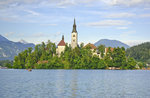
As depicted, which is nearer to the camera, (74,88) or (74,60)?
(74,88)

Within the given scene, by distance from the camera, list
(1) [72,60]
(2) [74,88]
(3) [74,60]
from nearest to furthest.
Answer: (2) [74,88], (3) [74,60], (1) [72,60]

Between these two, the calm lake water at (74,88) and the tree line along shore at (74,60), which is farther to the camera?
the tree line along shore at (74,60)

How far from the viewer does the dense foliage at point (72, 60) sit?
16100cm

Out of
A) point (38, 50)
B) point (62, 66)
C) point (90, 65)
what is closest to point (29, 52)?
point (38, 50)

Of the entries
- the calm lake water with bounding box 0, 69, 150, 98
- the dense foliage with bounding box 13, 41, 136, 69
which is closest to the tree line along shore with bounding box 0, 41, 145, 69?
the dense foliage with bounding box 13, 41, 136, 69

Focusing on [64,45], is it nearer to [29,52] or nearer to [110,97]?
[29,52]

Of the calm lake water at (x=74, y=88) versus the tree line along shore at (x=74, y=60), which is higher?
the tree line along shore at (x=74, y=60)

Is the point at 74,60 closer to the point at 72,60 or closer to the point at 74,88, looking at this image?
the point at 72,60

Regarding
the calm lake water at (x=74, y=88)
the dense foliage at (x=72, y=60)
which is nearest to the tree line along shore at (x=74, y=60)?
Result: the dense foliage at (x=72, y=60)

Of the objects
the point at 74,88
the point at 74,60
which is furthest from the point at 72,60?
the point at 74,88

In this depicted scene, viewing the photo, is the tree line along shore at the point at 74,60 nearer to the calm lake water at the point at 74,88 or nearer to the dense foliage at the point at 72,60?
the dense foliage at the point at 72,60

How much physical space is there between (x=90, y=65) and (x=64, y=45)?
4001cm

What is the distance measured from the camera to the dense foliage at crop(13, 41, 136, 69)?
528ft

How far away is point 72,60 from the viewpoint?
164 m
